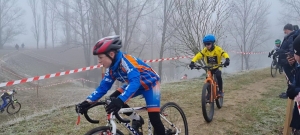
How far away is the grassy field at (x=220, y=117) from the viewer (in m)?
5.27

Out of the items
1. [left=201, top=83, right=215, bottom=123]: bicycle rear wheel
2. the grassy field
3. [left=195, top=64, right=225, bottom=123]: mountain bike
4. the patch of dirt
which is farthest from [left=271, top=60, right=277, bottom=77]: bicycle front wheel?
[left=201, top=83, right=215, bottom=123]: bicycle rear wheel

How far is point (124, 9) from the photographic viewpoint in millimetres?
25266

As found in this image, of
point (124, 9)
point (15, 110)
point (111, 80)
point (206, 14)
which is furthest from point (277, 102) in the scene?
point (124, 9)

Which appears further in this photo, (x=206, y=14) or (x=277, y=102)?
(x=206, y=14)

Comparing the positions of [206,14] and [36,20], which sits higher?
[36,20]

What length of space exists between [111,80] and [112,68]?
10.1 inches

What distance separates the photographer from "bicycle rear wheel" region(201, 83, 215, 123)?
5277 mm

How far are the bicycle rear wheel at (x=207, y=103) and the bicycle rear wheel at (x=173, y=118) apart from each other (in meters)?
1.15

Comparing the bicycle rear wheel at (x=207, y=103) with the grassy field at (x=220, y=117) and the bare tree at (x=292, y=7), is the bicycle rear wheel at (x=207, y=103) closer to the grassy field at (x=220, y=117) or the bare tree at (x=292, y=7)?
the grassy field at (x=220, y=117)

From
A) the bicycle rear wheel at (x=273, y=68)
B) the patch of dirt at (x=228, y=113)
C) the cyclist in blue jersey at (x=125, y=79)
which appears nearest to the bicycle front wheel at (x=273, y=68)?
the bicycle rear wheel at (x=273, y=68)

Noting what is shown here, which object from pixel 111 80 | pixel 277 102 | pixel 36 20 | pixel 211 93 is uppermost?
pixel 36 20

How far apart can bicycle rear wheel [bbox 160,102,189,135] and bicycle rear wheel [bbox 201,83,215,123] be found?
1.15 metres

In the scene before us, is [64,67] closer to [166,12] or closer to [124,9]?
[124,9]

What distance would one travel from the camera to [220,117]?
19.6ft
